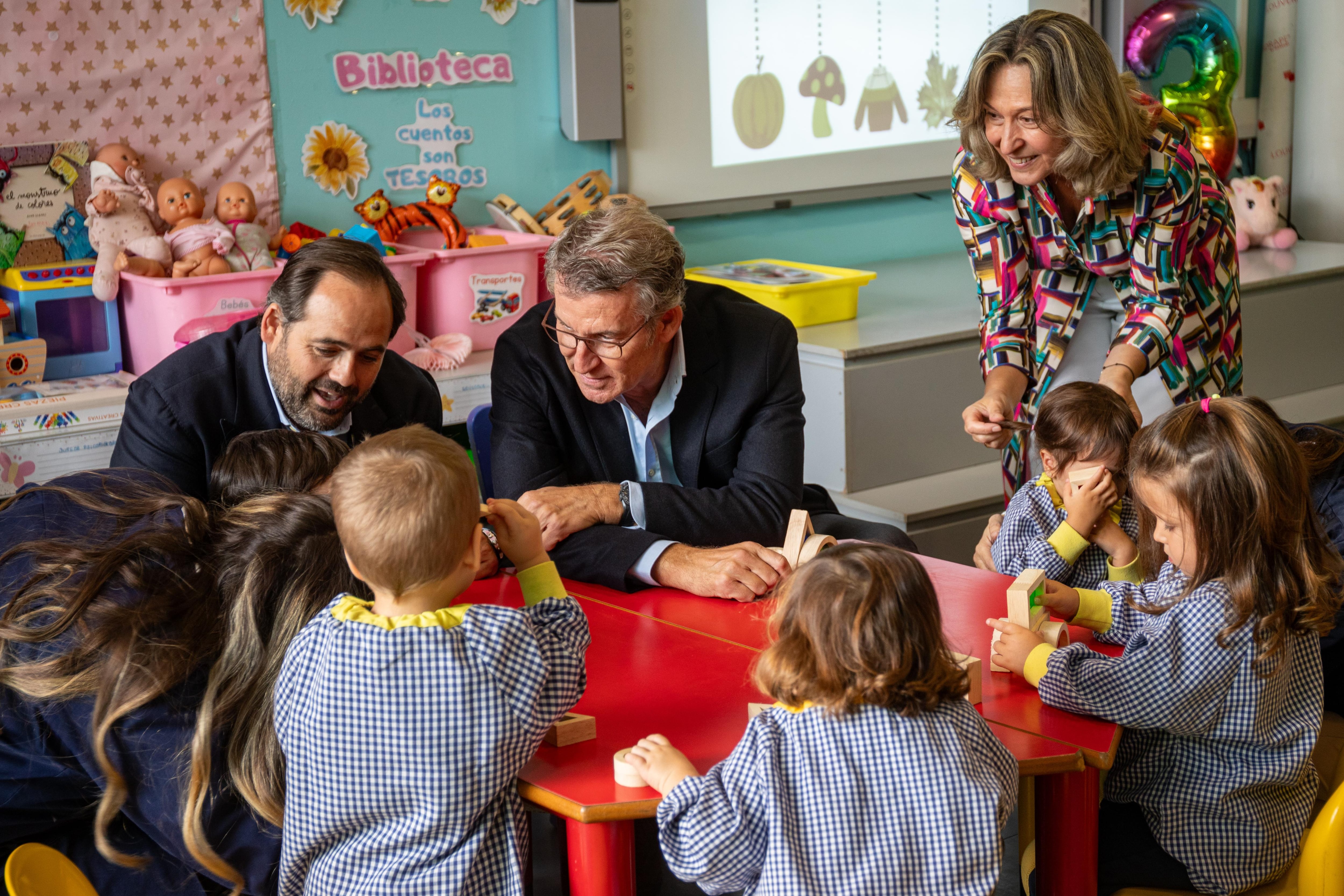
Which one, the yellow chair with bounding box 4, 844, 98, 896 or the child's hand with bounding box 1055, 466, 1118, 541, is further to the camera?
the child's hand with bounding box 1055, 466, 1118, 541

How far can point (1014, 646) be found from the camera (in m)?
1.59

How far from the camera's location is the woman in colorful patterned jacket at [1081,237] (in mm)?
2264

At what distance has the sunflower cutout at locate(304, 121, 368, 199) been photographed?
349 centimetres

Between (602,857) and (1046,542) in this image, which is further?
(1046,542)

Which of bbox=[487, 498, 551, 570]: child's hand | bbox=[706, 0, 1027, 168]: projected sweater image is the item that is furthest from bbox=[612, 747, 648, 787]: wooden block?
bbox=[706, 0, 1027, 168]: projected sweater image

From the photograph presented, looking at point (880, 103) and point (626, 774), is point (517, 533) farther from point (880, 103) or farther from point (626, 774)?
point (880, 103)

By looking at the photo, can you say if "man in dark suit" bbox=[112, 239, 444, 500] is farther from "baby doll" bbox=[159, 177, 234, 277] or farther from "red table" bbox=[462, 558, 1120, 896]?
"baby doll" bbox=[159, 177, 234, 277]

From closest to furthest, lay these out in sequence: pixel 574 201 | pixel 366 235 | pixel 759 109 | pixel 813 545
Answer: pixel 813 545
pixel 366 235
pixel 574 201
pixel 759 109

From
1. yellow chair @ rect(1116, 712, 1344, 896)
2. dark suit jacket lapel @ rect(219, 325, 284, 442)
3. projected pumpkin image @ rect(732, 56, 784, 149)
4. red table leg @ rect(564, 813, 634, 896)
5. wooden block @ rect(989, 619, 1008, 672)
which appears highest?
projected pumpkin image @ rect(732, 56, 784, 149)

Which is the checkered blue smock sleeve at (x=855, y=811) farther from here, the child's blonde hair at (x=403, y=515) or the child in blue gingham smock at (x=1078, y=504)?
the child in blue gingham smock at (x=1078, y=504)

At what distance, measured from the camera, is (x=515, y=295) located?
3504mm

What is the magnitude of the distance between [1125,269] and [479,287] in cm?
168

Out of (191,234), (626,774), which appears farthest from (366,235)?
(626,774)

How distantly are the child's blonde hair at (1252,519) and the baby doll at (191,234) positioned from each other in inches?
89.9
